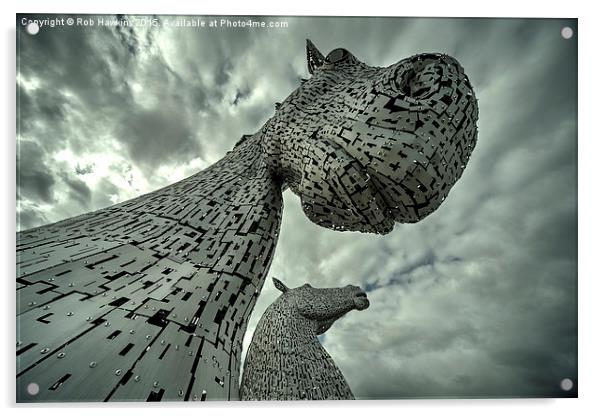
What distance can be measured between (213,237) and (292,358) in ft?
3.57

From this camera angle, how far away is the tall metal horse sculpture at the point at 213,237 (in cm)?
118

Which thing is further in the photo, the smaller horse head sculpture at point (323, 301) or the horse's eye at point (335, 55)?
the smaller horse head sculpture at point (323, 301)

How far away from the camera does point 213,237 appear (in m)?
1.68

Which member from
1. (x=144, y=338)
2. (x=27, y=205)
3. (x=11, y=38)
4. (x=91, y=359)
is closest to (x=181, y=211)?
(x=144, y=338)

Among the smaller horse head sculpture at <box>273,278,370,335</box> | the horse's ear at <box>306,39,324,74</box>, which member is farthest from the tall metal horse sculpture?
the smaller horse head sculpture at <box>273,278,370,335</box>

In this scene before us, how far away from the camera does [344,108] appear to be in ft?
5.57

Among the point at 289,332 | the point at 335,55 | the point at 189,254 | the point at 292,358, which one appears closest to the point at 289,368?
the point at 292,358

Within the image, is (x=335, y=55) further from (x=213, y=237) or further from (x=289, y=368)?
(x=289, y=368)

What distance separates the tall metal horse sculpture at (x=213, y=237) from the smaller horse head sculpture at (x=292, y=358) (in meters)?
0.77

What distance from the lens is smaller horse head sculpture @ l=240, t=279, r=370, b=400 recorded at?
2242 millimetres

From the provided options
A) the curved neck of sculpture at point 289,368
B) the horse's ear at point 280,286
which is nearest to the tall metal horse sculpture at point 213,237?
the curved neck of sculpture at point 289,368

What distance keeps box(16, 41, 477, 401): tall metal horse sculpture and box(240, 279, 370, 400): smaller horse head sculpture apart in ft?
2.54

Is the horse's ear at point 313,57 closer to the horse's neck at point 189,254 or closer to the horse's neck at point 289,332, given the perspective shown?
the horse's neck at point 189,254

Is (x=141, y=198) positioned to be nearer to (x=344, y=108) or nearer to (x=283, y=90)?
(x=344, y=108)
